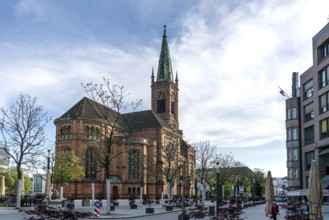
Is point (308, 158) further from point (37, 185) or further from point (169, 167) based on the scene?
point (37, 185)

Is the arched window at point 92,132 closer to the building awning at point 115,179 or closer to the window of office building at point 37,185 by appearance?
the building awning at point 115,179

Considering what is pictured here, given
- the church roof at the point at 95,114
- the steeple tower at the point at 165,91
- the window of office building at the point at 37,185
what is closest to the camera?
the church roof at the point at 95,114

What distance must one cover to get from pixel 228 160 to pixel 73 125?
3291 centimetres

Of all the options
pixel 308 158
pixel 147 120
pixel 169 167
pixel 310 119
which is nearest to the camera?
pixel 310 119

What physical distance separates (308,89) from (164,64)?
62.8 meters

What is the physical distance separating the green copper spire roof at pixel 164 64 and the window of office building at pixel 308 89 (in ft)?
193

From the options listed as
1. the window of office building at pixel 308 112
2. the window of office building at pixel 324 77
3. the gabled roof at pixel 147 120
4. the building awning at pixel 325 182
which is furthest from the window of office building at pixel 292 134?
the gabled roof at pixel 147 120

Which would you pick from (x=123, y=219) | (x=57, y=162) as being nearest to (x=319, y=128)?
(x=123, y=219)

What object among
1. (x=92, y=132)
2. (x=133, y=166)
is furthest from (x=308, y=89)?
(x=133, y=166)

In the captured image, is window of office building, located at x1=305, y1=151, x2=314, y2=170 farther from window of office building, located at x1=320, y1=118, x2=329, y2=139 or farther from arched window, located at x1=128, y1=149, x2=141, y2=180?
arched window, located at x1=128, y1=149, x2=141, y2=180

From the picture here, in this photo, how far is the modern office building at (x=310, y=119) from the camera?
46281 millimetres

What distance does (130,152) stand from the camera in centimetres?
8712

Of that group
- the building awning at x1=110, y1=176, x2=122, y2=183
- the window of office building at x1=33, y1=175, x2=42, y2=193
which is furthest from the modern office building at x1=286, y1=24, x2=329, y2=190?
the window of office building at x1=33, y1=175, x2=42, y2=193

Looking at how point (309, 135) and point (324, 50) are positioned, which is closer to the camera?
point (324, 50)
